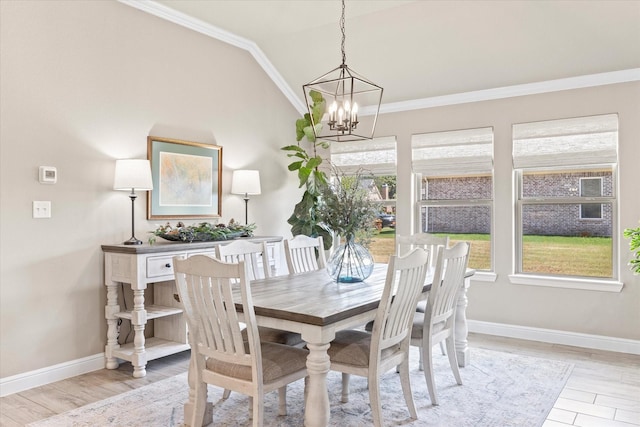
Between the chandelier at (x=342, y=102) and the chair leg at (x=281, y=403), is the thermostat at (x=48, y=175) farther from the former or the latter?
the chair leg at (x=281, y=403)

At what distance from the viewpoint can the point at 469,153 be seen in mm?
4984

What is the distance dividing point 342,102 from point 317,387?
158 cm

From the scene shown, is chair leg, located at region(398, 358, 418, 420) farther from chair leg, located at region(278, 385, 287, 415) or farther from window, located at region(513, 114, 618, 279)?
window, located at region(513, 114, 618, 279)

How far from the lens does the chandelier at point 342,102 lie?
9.26ft

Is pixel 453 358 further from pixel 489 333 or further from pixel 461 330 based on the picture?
pixel 489 333

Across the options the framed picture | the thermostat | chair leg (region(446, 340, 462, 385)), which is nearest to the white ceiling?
the framed picture

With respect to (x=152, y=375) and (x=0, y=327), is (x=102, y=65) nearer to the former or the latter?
(x=0, y=327)

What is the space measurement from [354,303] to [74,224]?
2369 millimetres

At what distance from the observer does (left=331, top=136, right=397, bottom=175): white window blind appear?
18.1ft

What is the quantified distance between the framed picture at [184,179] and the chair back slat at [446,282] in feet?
8.04

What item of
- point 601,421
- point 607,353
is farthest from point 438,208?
point 601,421

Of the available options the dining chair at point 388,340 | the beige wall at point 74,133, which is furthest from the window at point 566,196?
the beige wall at point 74,133

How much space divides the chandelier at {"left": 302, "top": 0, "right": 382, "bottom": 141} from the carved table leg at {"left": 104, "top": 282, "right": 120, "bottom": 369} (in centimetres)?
202

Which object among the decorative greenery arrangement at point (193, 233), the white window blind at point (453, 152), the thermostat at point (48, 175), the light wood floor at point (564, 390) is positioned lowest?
the light wood floor at point (564, 390)
